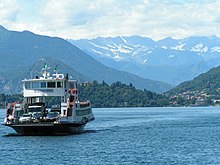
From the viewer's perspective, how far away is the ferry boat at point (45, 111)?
11250 centimetres

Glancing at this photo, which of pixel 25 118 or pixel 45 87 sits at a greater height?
pixel 45 87

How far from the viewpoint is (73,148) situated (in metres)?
98.1

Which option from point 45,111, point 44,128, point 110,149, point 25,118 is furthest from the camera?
point 45,111

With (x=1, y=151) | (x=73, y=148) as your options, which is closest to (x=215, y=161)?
(x=73, y=148)

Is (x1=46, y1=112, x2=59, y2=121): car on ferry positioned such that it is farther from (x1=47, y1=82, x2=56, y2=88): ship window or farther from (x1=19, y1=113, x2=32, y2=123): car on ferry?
(x1=47, y1=82, x2=56, y2=88): ship window

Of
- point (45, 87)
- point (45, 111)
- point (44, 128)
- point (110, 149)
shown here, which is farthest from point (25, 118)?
point (110, 149)

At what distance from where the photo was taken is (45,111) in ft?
402

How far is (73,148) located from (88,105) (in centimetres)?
4166

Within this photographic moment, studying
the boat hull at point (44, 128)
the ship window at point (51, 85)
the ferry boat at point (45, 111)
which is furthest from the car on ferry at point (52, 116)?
the ship window at point (51, 85)

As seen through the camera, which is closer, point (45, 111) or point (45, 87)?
point (45, 87)

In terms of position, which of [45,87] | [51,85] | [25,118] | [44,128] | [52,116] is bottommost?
[44,128]

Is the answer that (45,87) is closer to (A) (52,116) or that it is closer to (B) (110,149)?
(A) (52,116)

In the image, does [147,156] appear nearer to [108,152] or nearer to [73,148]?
[108,152]

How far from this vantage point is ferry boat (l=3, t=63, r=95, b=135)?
369ft
